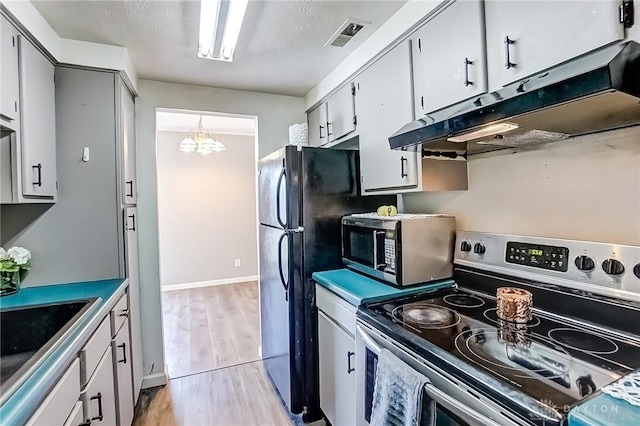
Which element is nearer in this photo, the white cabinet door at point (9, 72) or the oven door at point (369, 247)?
the white cabinet door at point (9, 72)

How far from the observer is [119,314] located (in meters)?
1.79

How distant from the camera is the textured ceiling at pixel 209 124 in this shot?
4258 millimetres

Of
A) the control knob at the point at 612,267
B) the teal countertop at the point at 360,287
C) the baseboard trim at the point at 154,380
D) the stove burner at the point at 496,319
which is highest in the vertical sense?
the control knob at the point at 612,267

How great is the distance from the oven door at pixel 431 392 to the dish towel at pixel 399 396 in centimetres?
2

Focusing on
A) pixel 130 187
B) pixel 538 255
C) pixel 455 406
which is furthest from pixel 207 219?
pixel 455 406

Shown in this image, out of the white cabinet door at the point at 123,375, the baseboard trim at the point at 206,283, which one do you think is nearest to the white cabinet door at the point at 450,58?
the white cabinet door at the point at 123,375

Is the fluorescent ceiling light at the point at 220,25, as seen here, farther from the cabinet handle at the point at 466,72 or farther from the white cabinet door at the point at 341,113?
the cabinet handle at the point at 466,72

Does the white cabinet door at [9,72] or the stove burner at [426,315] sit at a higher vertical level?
the white cabinet door at [9,72]

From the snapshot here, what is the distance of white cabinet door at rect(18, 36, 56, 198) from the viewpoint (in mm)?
1526

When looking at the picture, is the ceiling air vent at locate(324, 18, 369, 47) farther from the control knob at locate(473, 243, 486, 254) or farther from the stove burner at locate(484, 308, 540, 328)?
the stove burner at locate(484, 308, 540, 328)

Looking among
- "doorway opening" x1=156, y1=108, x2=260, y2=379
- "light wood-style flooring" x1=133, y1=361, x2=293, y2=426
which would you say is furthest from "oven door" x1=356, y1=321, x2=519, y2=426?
"doorway opening" x1=156, y1=108, x2=260, y2=379

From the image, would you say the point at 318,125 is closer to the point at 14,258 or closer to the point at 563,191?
the point at 563,191

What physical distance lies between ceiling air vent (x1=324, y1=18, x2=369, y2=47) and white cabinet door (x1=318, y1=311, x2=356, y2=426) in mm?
1683

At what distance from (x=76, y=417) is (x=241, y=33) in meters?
1.98
